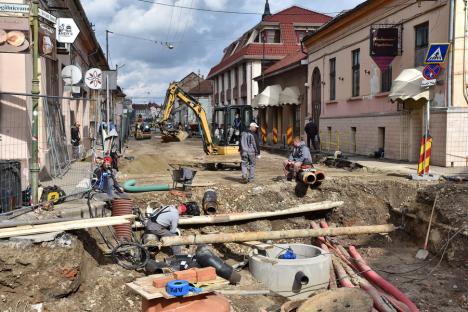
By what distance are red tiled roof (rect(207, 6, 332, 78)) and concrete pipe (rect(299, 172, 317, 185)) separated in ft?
94.8

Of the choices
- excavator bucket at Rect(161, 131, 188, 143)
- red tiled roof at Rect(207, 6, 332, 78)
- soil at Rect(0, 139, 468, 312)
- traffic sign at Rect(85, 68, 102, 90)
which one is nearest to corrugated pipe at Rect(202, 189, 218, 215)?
soil at Rect(0, 139, 468, 312)

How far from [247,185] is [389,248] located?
3787mm

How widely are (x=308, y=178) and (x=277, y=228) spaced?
1.54 m

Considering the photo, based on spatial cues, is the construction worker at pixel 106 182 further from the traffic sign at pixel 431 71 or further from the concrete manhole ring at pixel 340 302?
the traffic sign at pixel 431 71

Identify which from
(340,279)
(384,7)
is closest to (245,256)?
(340,279)

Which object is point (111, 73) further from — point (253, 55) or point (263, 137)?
point (253, 55)

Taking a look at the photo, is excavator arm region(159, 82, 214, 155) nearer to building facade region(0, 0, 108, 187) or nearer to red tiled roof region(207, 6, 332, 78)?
building facade region(0, 0, 108, 187)

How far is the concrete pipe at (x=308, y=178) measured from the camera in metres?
12.2

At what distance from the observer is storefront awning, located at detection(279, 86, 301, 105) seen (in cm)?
2991

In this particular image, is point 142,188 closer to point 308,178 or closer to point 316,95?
point 308,178

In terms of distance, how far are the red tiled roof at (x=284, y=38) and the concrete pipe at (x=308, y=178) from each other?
94.8ft

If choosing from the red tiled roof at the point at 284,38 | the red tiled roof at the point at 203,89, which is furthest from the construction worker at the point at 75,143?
the red tiled roof at the point at 203,89

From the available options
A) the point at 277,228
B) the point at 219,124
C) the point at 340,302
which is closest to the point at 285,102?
the point at 219,124

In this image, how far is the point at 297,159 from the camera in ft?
42.7
